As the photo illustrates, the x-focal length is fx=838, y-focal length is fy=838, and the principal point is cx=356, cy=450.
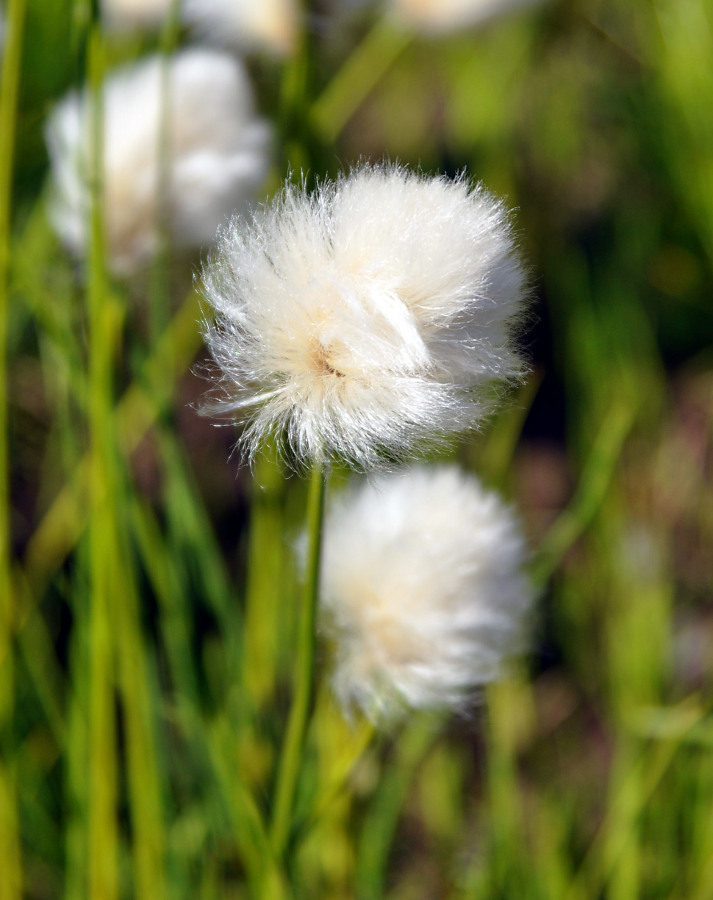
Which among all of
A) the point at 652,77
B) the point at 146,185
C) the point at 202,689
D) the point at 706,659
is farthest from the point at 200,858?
the point at 652,77

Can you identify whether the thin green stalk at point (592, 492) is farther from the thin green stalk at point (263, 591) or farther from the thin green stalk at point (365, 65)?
the thin green stalk at point (365, 65)

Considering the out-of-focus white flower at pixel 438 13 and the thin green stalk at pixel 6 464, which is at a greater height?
the out-of-focus white flower at pixel 438 13

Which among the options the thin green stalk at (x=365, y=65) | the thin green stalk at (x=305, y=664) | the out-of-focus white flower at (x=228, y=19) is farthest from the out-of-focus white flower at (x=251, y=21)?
the thin green stalk at (x=305, y=664)

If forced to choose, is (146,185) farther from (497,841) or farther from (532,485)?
(532,485)

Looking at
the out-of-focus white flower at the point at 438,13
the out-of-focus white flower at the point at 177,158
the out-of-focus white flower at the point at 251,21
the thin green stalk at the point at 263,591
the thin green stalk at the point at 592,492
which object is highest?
the out-of-focus white flower at the point at 438,13

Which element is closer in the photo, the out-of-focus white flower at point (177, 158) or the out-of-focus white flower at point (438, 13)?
the out-of-focus white flower at point (177, 158)

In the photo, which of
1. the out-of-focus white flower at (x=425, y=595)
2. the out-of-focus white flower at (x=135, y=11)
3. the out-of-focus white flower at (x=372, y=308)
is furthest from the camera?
the out-of-focus white flower at (x=135, y=11)
